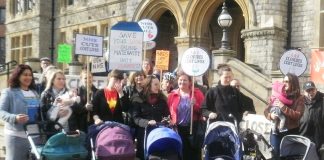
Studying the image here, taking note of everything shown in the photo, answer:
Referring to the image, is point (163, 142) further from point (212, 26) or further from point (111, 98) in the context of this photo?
point (212, 26)

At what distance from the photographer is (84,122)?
7945 millimetres

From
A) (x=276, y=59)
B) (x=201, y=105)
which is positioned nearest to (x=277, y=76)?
(x=276, y=59)

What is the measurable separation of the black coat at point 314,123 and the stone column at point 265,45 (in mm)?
9295

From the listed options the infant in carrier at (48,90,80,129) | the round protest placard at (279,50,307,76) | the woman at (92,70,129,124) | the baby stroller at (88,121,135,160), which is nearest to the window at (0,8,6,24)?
the round protest placard at (279,50,307,76)

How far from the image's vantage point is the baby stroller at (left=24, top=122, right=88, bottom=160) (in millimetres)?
6316

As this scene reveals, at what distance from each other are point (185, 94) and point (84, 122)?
4.99ft

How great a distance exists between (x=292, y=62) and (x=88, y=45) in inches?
153

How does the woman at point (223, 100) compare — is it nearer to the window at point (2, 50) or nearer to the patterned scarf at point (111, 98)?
the patterned scarf at point (111, 98)

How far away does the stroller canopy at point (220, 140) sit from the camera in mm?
7012

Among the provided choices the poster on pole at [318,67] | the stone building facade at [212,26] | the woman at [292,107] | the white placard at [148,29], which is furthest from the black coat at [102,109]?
the stone building facade at [212,26]

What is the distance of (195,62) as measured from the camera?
29.2 ft

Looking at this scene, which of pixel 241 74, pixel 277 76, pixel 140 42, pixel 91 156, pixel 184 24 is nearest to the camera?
pixel 91 156

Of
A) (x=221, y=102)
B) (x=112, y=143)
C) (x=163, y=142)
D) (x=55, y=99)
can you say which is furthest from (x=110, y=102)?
(x=221, y=102)

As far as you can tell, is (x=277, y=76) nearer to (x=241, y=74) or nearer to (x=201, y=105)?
(x=241, y=74)
